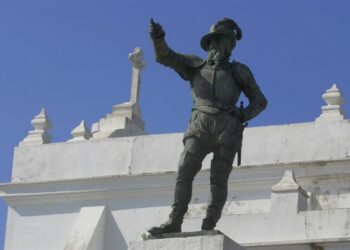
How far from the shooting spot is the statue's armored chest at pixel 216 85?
1197cm

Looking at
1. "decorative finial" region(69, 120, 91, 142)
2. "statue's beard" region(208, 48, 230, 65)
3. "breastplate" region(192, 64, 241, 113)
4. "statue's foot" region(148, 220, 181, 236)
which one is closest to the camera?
"statue's foot" region(148, 220, 181, 236)

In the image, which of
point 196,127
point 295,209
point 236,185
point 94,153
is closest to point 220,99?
point 196,127

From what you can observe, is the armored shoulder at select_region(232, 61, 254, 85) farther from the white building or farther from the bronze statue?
the white building

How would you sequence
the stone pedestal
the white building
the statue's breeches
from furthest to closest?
the white building, the statue's breeches, the stone pedestal

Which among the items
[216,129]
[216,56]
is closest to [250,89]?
[216,56]

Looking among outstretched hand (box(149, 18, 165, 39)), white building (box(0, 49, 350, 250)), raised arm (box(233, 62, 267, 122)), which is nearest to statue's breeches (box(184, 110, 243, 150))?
raised arm (box(233, 62, 267, 122))

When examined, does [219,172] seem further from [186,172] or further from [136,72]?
[136,72]

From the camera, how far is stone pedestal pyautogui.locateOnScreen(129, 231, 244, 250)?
11.4 meters

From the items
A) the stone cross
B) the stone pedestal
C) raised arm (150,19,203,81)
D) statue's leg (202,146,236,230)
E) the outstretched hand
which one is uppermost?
the stone cross

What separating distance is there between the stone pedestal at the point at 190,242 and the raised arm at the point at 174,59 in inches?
60.0

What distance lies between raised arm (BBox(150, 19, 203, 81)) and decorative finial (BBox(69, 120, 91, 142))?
1364 cm

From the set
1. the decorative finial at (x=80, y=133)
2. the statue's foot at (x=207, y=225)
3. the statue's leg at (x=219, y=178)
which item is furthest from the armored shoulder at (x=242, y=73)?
the decorative finial at (x=80, y=133)

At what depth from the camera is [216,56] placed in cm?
1217

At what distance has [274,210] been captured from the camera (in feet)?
60.4
